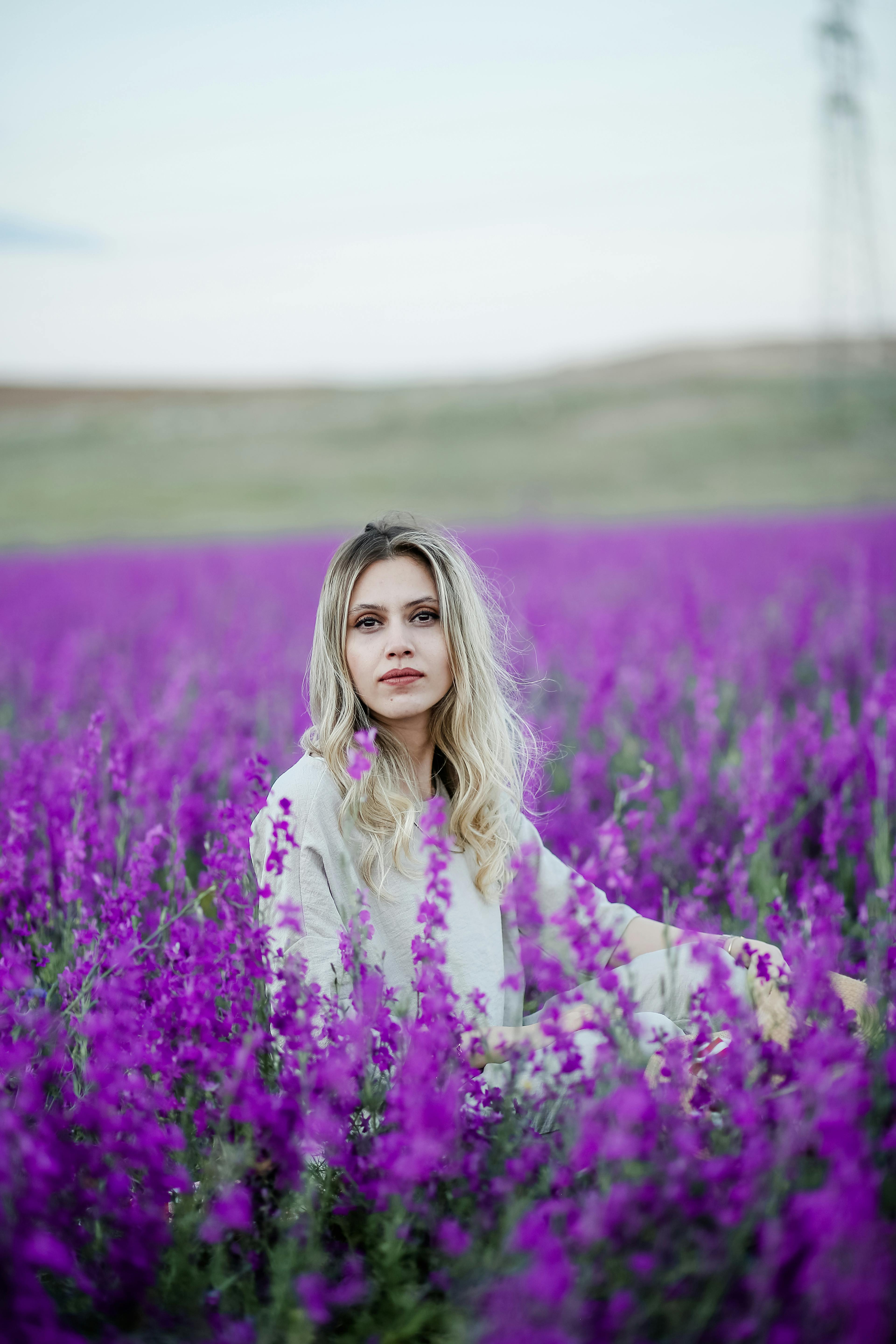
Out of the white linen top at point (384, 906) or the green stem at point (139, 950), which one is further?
the white linen top at point (384, 906)

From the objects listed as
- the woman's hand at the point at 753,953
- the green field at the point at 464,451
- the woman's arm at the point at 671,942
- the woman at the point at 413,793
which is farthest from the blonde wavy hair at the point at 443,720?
the green field at the point at 464,451

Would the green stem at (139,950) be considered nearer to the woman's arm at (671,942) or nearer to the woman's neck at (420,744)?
the woman's neck at (420,744)

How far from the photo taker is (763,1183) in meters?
1.14

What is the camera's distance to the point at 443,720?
222 centimetres

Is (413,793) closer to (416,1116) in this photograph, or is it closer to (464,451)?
Answer: (416,1116)

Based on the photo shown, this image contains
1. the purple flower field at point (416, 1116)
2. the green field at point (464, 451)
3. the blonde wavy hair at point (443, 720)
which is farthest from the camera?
the green field at point (464, 451)

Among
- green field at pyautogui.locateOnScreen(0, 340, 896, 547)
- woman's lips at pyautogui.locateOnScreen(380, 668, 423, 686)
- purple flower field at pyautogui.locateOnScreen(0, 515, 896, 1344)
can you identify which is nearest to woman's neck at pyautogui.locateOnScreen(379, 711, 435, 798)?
woman's lips at pyautogui.locateOnScreen(380, 668, 423, 686)

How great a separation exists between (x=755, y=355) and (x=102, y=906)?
58.0m

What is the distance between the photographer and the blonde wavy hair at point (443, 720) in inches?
79.8

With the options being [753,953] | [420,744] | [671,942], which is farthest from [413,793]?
[753,953]

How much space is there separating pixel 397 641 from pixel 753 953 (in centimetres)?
89

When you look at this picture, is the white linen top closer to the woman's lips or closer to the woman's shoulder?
the woman's shoulder

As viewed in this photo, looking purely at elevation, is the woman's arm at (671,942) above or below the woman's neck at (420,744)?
below

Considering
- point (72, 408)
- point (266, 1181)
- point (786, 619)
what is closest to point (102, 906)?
point (266, 1181)
